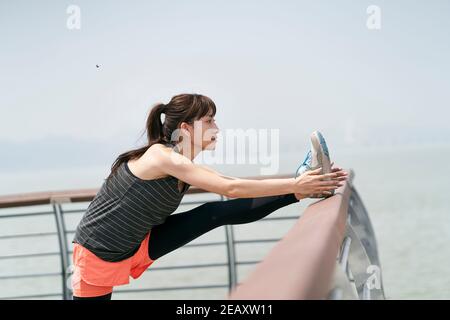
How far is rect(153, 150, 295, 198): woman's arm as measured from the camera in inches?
63.7

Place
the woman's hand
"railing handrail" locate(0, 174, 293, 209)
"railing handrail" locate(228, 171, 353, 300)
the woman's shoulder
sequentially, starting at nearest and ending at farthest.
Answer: "railing handrail" locate(228, 171, 353, 300)
the woman's hand
the woman's shoulder
"railing handrail" locate(0, 174, 293, 209)

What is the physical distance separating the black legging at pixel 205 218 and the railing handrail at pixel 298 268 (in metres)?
0.78

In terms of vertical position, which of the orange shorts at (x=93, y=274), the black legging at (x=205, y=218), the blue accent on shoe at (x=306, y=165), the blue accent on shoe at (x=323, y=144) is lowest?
the orange shorts at (x=93, y=274)

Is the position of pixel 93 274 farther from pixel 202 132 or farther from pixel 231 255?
pixel 231 255

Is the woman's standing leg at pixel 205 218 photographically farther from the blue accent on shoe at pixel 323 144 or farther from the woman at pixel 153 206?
the blue accent on shoe at pixel 323 144

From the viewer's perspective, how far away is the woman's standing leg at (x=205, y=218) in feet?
5.86

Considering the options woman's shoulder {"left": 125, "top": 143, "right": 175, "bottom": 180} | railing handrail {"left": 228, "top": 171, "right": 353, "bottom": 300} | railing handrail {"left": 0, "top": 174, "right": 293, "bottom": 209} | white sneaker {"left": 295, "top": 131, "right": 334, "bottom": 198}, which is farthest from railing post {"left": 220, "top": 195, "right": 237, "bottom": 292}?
railing handrail {"left": 228, "top": 171, "right": 353, "bottom": 300}

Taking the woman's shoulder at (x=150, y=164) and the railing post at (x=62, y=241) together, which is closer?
the woman's shoulder at (x=150, y=164)

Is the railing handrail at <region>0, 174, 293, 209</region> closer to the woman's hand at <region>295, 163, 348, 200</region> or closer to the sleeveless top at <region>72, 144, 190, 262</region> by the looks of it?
the sleeveless top at <region>72, 144, 190, 262</region>

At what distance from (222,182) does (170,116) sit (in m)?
0.31

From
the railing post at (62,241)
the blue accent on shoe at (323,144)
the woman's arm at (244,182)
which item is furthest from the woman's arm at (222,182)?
the railing post at (62,241)

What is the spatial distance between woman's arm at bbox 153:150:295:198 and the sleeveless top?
116mm

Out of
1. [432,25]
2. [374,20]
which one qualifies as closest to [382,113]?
[432,25]

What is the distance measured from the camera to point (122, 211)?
1.74 m
